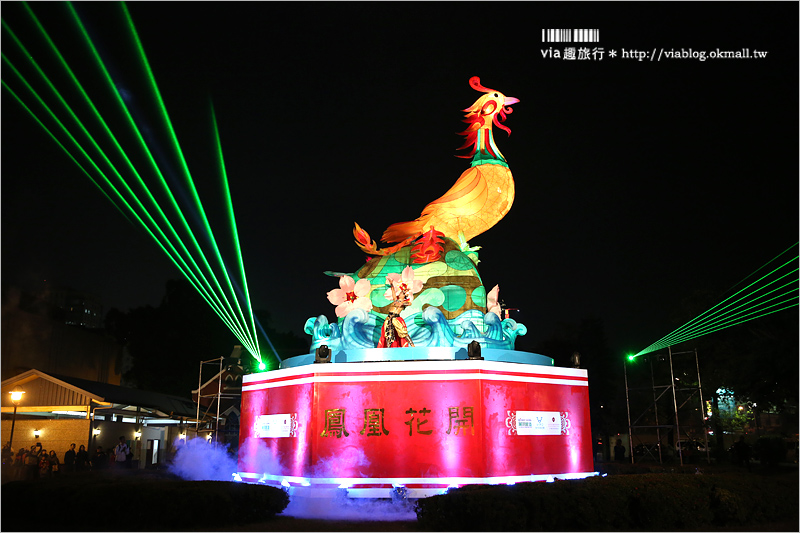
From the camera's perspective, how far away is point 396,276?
55.7 ft

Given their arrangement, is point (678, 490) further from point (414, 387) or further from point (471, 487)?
point (414, 387)

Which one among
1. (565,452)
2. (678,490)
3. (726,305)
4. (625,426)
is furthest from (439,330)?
(625,426)

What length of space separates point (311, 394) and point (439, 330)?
394cm

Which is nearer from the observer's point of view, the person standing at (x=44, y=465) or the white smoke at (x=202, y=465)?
the white smoke at (x=202, y=465)

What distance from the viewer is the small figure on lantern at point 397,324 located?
16.5 m

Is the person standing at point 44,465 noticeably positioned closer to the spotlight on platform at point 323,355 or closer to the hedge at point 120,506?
the hedge at point 120,506

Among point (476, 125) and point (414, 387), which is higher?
point (476, 125)

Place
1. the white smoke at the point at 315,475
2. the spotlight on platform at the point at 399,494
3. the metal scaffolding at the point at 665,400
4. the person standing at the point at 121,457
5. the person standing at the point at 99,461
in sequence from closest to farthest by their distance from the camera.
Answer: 1. the white smoke at the point at 315,475
2. the spotlight on platform at the point at 399,494
3. the person standing at the point at 99,461
4. the person standing at the point at 121,457
5. the metal scaffolding at the point at 665,400

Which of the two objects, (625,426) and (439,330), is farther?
(625,426)

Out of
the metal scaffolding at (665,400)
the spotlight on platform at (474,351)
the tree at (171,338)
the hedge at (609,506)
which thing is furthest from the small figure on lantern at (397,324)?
the tree at (171,338)

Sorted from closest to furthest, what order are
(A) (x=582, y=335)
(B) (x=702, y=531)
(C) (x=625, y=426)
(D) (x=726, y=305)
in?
(B) (x=702, y=531), (D) (x=726, y=305), (C) (x=625, y=426), (A) (x=582, y=335)

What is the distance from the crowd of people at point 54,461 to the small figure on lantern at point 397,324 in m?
9.94

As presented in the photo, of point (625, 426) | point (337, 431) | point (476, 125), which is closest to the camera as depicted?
point (337, 431)

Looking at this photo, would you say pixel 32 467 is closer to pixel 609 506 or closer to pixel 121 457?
pixel 121 457
